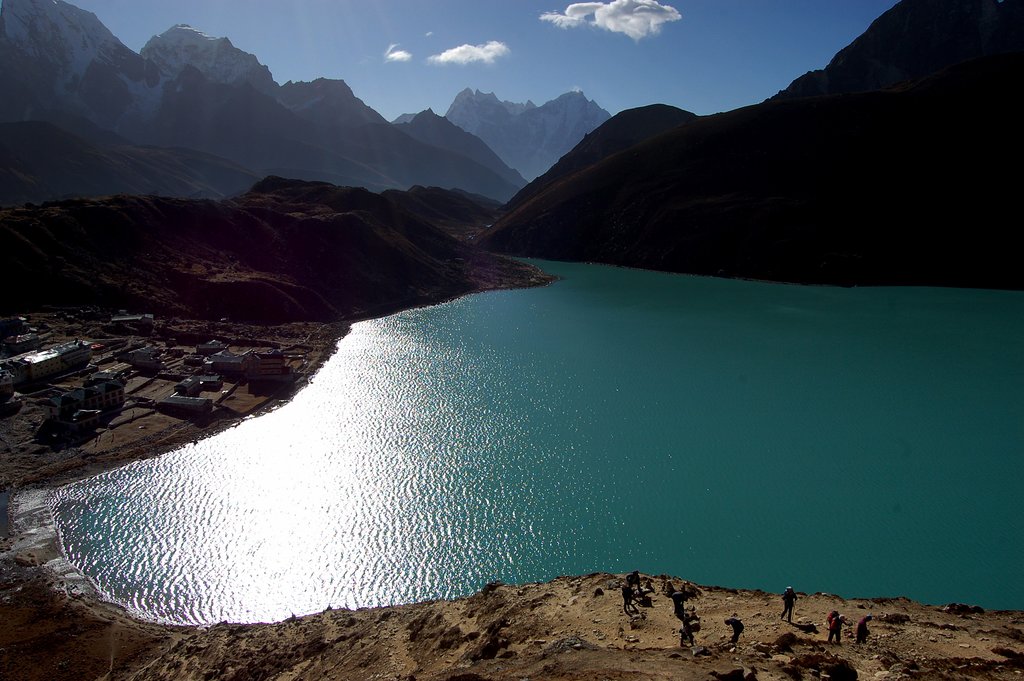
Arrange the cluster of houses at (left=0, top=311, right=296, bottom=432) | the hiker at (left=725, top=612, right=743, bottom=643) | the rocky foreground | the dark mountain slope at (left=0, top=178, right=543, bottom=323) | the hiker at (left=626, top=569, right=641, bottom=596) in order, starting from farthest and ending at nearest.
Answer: the dark mountain slope at (left=0, top=178, right=543, bottom=323), the cluster of houses at (left=0, top=311, right=296, bottom=432), the hiker at (left=626, top=569, right=641, bottom=596), the hiker at (left=725, top=612, right=743, bottom=643), the rocky foreground

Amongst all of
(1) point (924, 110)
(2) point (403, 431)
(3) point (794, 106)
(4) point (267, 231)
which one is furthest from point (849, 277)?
(4) point (267, 231)

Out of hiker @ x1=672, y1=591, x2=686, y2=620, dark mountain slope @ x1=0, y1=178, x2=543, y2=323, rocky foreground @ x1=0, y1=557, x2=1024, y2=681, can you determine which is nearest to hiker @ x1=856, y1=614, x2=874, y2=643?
rocky foreground @ x1=0, y1=557, x2=1024, y2=681

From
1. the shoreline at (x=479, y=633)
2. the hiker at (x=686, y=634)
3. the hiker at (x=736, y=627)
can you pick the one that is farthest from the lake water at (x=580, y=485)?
the hiker at (x=736, y=627)

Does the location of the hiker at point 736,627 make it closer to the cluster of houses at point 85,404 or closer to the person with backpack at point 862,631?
the person with backpack at point 862,631

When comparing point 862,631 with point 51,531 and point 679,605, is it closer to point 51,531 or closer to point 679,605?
point 679,605

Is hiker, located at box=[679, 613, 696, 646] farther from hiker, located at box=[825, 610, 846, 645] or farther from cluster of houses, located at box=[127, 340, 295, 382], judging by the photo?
cluster of houses, located at box=[127, 340, 295, 382]

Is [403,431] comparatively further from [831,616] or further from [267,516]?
[831,616]
